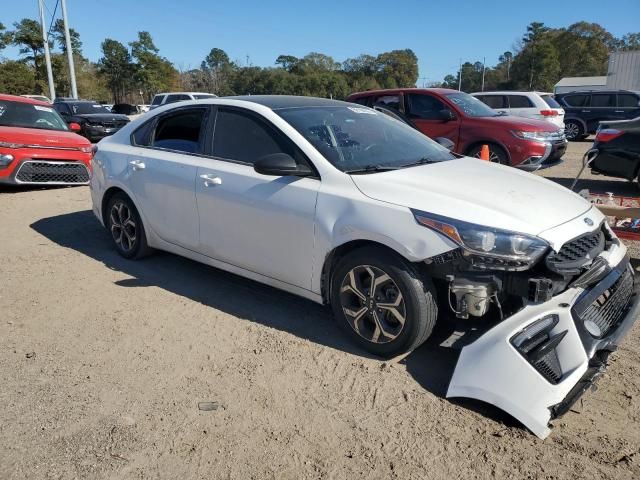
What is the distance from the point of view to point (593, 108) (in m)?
18.1

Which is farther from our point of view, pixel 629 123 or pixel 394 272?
pixel 629 123

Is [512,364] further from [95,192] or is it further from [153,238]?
[95,192]

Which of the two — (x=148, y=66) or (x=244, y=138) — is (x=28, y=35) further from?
(x=244, y=138)

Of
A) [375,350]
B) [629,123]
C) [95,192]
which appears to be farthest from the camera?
[629,123]

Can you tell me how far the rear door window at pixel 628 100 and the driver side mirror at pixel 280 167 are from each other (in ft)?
58.5

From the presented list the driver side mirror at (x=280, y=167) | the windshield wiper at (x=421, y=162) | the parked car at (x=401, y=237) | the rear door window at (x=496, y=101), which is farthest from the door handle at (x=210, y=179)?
the rear door window at (x=496, y=101)

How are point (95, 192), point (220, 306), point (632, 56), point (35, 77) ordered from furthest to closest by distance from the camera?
point (35, 77) < point (632, 56) < point (95, 192) < point (220, 306)

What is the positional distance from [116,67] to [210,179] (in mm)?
69255

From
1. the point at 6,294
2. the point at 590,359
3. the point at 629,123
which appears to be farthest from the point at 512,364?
the point at 629,123

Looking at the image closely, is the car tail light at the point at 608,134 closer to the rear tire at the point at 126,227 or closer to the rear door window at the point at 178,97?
the rear tire at the point at 126,227


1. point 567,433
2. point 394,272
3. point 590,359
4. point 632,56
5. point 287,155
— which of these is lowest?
point 567,433

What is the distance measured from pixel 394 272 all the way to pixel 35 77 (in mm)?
60023

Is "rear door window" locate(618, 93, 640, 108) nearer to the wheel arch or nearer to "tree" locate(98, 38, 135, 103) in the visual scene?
the wheel arch

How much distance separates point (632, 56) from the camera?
38781 mm
